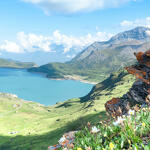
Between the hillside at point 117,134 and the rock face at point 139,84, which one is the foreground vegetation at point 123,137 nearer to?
the hillside at point 117,134

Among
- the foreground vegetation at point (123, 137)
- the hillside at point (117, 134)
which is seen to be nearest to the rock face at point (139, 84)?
the hillside at point (117, 134)

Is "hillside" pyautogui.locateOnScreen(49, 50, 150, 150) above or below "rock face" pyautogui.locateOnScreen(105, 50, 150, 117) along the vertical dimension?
below

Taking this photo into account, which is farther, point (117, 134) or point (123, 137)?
point (117, 134)

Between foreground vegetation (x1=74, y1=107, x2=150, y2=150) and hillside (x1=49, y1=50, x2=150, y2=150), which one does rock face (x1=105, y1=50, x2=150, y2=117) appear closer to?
hillside (x1=49, y1=50, x2=150, y2=150)

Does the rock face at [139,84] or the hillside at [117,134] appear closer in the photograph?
the hillside at [117,134]

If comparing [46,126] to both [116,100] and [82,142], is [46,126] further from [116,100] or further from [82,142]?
[82,142]

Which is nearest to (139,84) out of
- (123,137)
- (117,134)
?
(117,134)

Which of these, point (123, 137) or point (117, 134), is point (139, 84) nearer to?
point (117, 134)

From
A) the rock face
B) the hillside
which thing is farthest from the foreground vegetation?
the rock face

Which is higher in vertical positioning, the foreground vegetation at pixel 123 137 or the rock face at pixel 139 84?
the rock face at pixel 139 84

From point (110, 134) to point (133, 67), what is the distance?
19343 mm

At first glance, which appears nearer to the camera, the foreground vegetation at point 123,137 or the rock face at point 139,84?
the foreground vegetation at point 123,137

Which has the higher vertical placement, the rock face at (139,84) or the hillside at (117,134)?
the rock face at (139,84)

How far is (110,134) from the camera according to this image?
744cm
